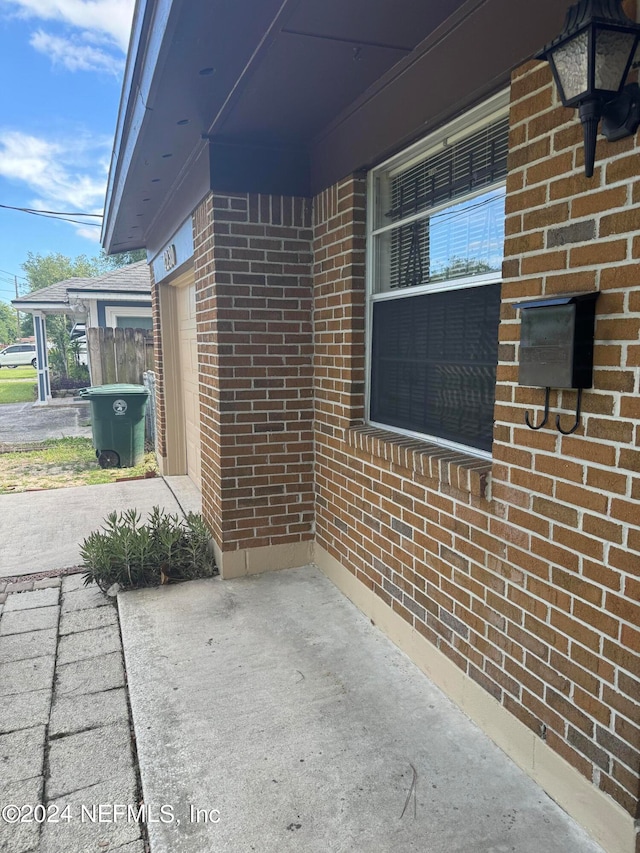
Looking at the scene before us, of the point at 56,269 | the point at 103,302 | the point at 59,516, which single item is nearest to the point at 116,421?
the point at 59,516

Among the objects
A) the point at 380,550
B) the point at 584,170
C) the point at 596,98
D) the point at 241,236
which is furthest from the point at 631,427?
the point at 241,236

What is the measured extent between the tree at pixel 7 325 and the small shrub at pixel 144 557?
Result: 83531mm

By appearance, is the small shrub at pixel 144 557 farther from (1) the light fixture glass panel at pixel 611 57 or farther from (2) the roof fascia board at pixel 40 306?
(2) the roof fascia board at pixel 40 306

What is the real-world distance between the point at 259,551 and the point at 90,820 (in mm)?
2157

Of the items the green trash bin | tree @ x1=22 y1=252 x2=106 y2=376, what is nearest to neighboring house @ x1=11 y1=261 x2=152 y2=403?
the green trash bin

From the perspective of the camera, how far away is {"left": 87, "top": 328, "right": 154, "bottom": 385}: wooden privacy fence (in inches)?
497

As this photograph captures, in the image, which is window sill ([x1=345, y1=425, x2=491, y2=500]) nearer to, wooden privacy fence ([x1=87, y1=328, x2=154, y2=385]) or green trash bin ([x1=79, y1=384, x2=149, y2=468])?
green trash bin ([x1=79, y1=384, x2=149, y2=468])

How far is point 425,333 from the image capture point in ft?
9.52

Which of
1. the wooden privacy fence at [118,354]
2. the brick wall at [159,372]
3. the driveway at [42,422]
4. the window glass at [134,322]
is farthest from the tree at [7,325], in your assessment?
the brick wall at [159,372]

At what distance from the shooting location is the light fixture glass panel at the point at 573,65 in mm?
1526

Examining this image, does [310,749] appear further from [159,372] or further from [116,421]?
[116,421]

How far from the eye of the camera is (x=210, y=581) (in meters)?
3.92

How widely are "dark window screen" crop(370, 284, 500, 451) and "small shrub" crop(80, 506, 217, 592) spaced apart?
65.4 inches

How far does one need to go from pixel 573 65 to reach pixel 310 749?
99.7 inches
